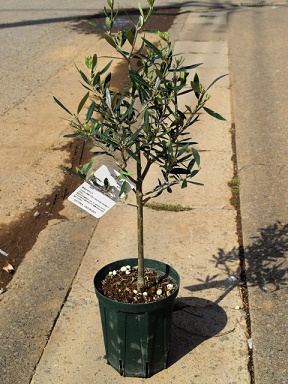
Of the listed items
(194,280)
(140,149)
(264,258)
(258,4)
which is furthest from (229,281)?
(258,4)

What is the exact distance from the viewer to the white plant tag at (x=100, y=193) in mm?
3965

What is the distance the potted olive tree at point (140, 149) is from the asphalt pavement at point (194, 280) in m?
0.24

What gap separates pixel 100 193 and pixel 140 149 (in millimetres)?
414

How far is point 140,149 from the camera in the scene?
3.74 m

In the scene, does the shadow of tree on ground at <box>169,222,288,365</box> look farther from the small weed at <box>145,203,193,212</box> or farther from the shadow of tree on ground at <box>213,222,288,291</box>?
the small weed at <box>145,203,193,212</box>

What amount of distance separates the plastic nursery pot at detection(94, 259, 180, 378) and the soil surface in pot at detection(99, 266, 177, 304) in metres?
0.05

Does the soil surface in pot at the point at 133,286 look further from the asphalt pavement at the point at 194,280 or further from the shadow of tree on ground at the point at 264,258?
the shadow of tree on ground at the point at 264,258

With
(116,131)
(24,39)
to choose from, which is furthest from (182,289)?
(24,39)

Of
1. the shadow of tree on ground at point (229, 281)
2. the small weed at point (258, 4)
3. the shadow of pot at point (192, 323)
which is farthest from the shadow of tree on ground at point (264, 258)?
the small weed at point (258, 4)

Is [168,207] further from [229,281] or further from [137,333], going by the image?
[137,333]

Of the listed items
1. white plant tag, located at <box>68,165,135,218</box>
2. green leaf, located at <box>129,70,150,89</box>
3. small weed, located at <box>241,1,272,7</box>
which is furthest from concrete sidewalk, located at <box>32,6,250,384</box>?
small weed, located at <box>241,1,272,7</box>

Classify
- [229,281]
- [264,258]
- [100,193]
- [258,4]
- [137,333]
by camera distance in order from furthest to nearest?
[258,4], [264,258], [229,281], [100,193], [137,333]

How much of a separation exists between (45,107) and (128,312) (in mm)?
5433

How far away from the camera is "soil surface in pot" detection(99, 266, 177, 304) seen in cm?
402
